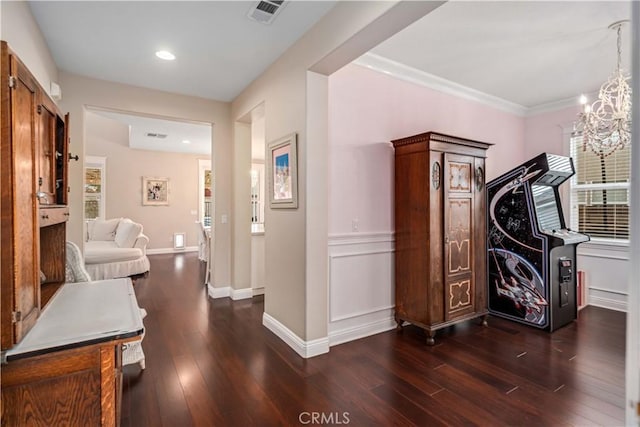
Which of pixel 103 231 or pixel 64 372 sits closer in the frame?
pixel 64 372

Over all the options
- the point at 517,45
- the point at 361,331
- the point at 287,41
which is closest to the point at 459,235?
the point at 361,331

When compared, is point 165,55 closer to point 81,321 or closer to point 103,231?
point 81,321

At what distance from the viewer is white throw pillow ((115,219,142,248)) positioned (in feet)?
18.7

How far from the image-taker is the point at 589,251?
13.9ft

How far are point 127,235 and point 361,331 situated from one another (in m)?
4.65

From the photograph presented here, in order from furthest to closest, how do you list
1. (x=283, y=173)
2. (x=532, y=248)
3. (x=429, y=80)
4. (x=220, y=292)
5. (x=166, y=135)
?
(x=166, y=135) < (x=220, y=292) < (x=429, y=80) < (x=532, y=248) < (x=283, y=173)

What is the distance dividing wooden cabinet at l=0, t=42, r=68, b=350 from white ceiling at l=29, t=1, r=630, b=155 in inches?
50.9

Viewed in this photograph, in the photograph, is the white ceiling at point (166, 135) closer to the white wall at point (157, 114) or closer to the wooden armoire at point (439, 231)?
the white wall at point (157, 114)

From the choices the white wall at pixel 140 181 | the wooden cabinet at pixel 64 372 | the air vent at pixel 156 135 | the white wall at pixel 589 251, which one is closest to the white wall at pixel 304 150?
the wooden cabinet at pixel 64 372

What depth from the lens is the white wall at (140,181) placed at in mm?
7699

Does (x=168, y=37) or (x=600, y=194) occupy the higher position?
(x=168, y=37)

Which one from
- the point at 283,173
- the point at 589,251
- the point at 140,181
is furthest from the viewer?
the point at 140,181

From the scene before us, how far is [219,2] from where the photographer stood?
2260 millimetres

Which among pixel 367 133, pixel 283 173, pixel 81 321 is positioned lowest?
pixel 81 321
